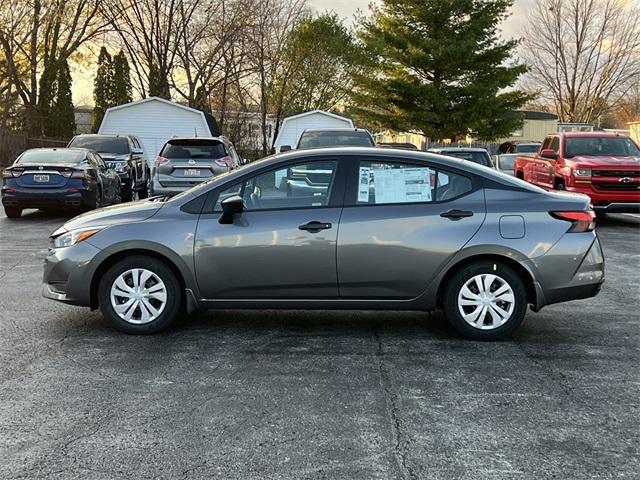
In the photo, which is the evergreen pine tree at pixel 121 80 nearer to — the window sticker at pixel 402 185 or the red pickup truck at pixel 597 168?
the red pickup truck at pixel 597 168

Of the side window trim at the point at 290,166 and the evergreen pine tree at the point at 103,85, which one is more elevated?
the evergreen pine tree at the point at 103,85

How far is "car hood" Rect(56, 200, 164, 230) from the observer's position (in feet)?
18.4

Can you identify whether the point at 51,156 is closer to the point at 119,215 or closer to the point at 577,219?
the point at 119,215

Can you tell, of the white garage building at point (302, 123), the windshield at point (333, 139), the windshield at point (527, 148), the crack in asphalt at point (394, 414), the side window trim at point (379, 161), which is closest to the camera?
the crack in asphalt at point (394, 414)

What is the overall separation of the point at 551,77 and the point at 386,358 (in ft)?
166

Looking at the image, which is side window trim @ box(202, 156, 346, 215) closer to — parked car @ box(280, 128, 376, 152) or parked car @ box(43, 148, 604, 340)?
parked car @ box(43, 148, 604, 340)

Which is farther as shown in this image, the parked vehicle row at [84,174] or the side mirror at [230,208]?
the parked vehicle row at [84,174]

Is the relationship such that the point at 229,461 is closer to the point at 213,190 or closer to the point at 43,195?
the point at 213,190

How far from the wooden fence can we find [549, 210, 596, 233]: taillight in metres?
28.6

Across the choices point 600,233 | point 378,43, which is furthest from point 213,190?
point 378,43

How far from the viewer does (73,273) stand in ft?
18.2

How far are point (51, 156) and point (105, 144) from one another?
448cm

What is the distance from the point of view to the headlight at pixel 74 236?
219 inches

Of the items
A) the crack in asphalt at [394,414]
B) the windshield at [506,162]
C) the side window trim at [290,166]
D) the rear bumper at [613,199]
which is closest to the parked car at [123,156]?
the rear bumper at [613,199]
